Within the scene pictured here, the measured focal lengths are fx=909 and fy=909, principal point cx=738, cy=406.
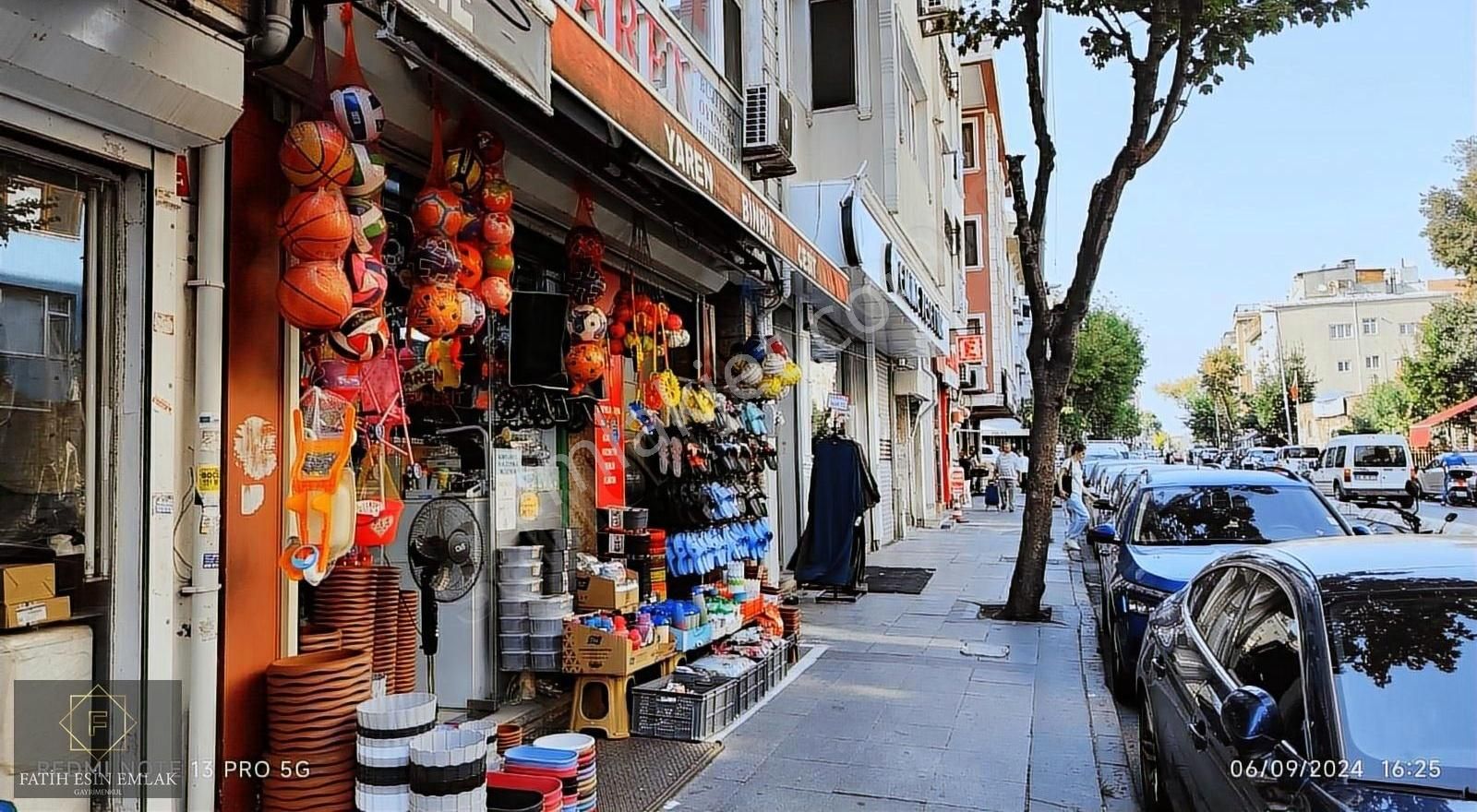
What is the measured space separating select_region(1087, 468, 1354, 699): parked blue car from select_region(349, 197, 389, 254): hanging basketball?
5.69 m

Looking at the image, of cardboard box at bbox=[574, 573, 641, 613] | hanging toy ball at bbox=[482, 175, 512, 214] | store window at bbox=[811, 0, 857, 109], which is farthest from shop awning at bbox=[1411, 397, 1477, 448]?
hanging toy ball at bbox=[482, 175, 512, 214]

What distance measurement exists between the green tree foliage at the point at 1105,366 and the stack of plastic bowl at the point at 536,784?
48.4 metres

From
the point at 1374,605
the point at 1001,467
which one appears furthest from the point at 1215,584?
the point at 1001,467

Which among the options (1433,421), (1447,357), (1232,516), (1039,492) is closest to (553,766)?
(1232,516)

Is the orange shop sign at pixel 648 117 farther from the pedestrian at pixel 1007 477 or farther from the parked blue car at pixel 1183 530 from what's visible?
the pedestrian at pixel 1007 477

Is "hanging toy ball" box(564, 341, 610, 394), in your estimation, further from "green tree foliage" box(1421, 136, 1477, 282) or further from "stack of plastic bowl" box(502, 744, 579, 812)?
"green tree foliage" box(1421, 136, 1477, 282)

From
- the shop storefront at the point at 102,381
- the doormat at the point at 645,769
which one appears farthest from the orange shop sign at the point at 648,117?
the doormat at the point at 645,769

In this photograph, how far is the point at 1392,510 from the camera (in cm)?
2517

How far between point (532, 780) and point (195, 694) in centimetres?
140

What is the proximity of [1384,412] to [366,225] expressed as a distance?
5751 centimetres

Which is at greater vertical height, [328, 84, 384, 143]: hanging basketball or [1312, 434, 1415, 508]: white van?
[328, 84, 384, 143]: hanging basketball

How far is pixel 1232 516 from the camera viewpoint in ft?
25.0

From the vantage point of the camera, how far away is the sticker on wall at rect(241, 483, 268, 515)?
11.6ft

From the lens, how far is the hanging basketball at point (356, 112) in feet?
11.3
